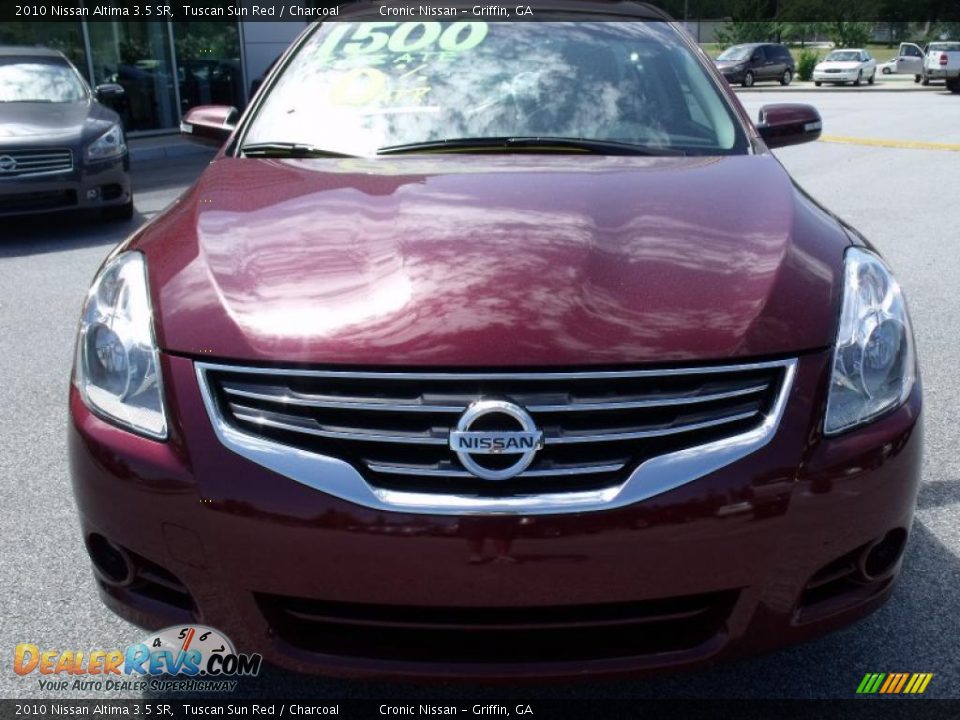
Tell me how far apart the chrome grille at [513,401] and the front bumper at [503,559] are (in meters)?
0.07

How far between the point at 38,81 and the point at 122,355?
24.7 ft

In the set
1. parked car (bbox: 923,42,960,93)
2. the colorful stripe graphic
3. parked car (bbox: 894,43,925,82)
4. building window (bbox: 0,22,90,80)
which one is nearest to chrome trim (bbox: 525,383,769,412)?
the colorful stripe graphic

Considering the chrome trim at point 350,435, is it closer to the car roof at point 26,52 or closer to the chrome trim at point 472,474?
the chrome trim at point 472,474

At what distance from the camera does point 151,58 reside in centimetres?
1582

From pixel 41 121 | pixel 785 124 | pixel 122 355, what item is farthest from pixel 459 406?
pixel 41 121

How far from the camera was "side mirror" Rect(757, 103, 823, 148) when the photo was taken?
3516 millimetres

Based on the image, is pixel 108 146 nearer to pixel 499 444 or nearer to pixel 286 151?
pixel 286 151

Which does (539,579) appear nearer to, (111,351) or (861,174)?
(111,351)

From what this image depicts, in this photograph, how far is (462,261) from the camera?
1938 mm

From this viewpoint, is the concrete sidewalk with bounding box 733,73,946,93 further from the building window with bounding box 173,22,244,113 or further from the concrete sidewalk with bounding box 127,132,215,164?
the concrete sidewalk with bounding box 127,132,215,164

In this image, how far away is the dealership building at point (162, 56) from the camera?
48.3 feet

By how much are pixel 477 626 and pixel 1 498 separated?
2009 mm

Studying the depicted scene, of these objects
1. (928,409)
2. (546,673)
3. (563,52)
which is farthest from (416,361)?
(928,409)

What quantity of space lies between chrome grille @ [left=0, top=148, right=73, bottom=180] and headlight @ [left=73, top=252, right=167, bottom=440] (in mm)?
5836
